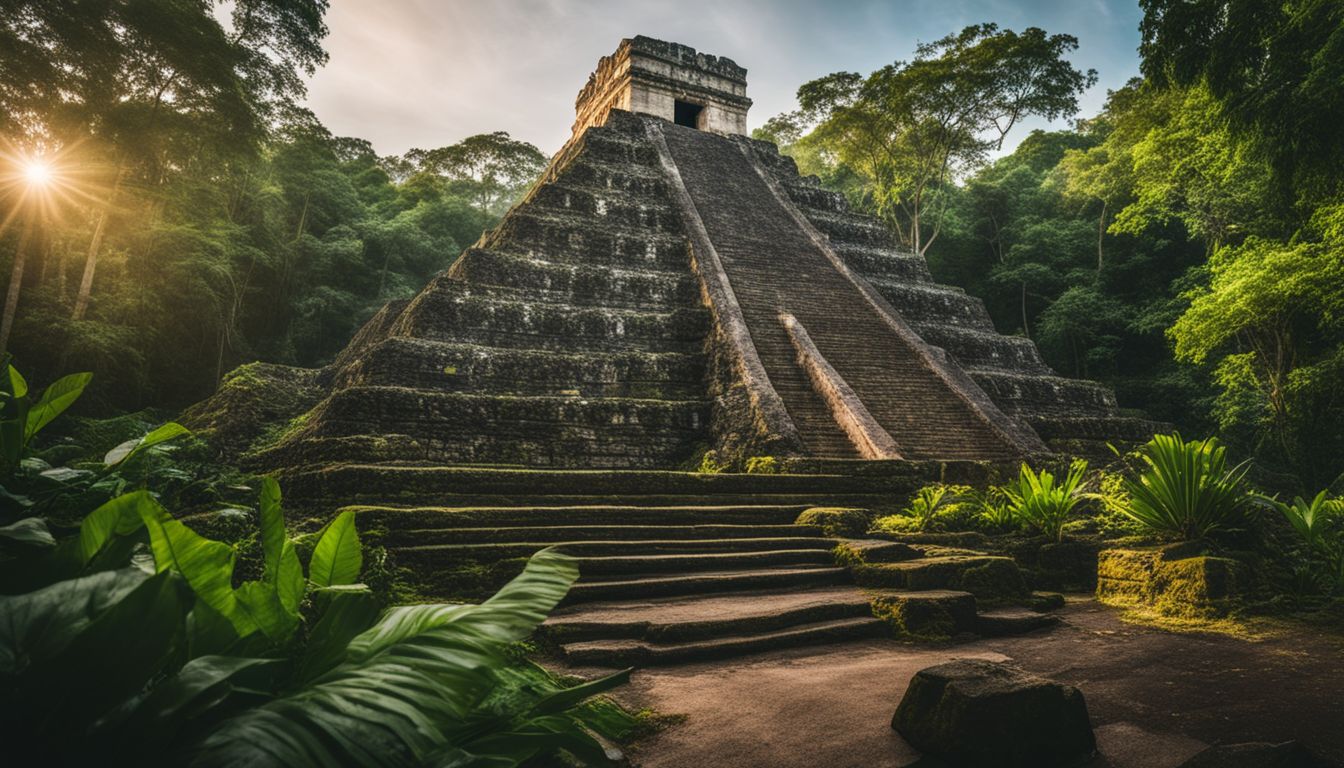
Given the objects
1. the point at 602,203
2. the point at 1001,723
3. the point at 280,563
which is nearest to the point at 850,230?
the point at 602,203

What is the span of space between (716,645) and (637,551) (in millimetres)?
1778

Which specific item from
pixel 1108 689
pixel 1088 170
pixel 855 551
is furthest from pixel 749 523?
pixel 1088 170

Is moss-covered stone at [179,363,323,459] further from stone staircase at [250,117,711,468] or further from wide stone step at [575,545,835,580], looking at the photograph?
wide stone step at [575,545,835,580]

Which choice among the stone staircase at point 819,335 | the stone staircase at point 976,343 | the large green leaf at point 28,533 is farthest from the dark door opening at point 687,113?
the large green leaf at point 28,533

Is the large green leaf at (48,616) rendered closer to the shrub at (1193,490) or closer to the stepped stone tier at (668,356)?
the shrub at (1193,490)

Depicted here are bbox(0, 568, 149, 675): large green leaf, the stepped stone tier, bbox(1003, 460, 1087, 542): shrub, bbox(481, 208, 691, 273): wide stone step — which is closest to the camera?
bbox(0, 568, 149, 675): large green leaf

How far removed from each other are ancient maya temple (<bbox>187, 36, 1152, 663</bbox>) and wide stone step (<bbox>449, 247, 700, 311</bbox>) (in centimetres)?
5

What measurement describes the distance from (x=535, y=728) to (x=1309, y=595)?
17.1ft

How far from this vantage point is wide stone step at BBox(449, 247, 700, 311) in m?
11.7

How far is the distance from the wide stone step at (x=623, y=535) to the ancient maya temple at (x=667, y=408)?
24 millimetres

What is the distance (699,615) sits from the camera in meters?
3.85

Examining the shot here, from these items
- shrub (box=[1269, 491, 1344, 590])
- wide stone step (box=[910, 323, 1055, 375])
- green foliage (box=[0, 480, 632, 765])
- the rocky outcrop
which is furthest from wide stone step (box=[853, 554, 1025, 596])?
wide stone step (box=[910, 323, 1055, 375])

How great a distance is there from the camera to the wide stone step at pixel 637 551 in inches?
179

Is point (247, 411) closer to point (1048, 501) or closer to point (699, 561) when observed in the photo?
point (699, 561)
